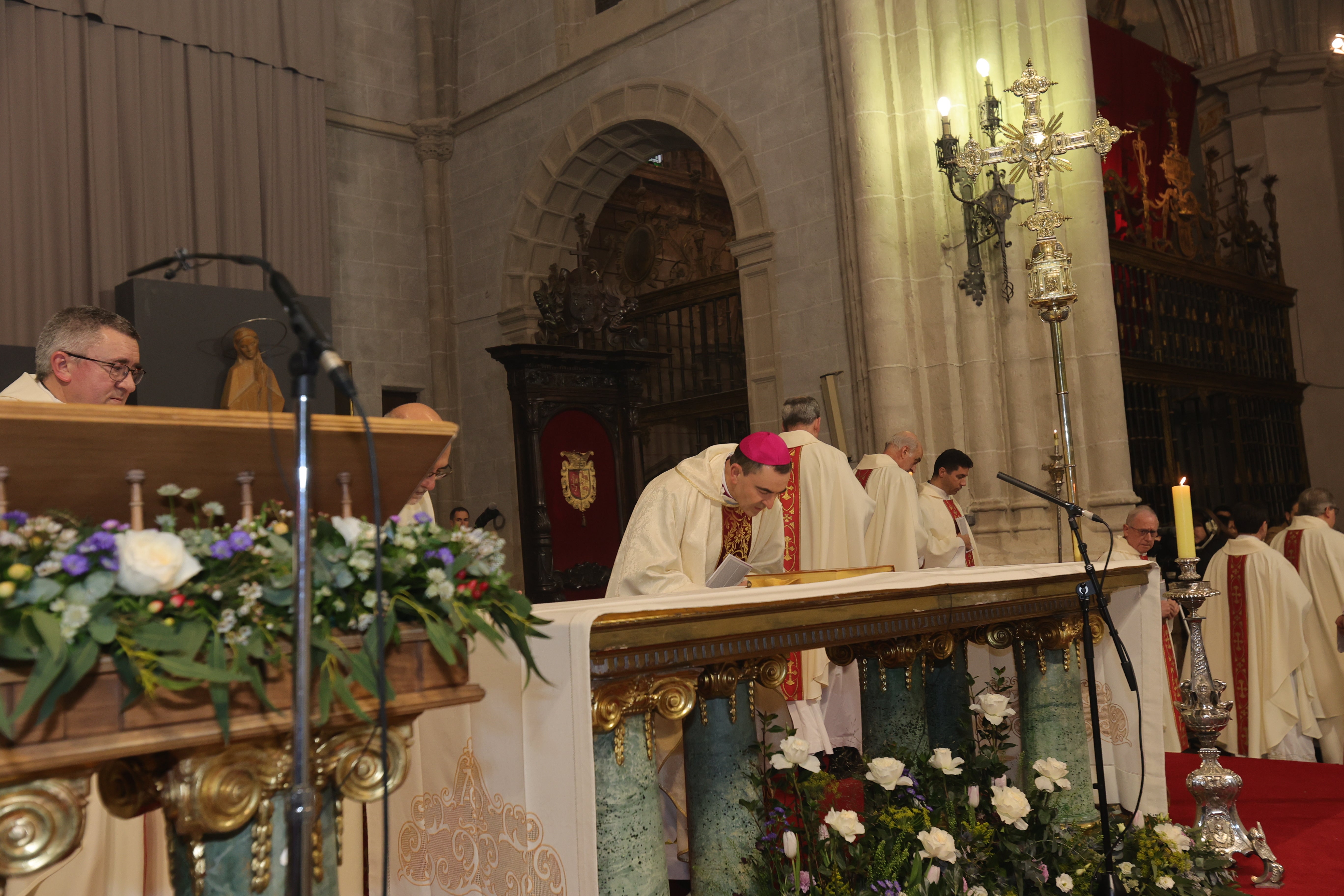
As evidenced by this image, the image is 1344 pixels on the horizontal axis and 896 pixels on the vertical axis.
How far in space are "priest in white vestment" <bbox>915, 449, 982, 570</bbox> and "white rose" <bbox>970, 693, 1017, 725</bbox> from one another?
3229 mm

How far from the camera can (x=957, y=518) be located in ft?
23.9

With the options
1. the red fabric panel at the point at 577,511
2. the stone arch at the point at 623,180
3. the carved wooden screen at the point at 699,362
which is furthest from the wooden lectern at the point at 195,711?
the carved wooden screen at the point at 699,362

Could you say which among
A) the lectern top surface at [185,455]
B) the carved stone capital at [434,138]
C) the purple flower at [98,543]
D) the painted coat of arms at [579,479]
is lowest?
the purple flower at [98,543]

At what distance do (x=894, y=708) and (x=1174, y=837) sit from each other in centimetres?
91

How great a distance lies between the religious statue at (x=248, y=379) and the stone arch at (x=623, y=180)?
329cm

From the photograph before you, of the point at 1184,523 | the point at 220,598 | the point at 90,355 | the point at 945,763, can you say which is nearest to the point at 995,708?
the point at 945,763

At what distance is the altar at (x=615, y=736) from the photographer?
232cm

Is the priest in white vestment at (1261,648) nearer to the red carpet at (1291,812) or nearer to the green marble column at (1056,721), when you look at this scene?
the red carpet at (1291,812)

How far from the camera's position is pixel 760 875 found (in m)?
2.87

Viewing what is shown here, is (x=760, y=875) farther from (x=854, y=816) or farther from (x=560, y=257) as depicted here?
(x=560, y=257)

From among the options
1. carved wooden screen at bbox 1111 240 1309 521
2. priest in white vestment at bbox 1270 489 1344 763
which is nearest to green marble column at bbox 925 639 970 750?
priest in white vestment at bbox 1270 489 1344 763

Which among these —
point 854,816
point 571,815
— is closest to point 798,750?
point 854,816

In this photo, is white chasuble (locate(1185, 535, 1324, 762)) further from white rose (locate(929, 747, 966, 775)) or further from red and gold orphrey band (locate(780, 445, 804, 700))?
white rose (locate(929, 747, 966, 775))

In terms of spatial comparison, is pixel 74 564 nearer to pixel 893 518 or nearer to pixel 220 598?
pixel 220 598
